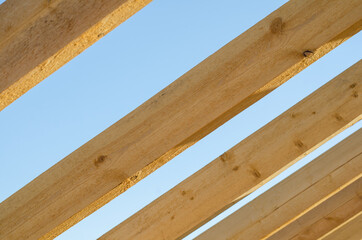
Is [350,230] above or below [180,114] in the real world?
below

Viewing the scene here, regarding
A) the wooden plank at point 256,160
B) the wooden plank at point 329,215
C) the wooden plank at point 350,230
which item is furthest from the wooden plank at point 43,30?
the wooden plank at point 350,230

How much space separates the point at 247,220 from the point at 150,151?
1.66 m

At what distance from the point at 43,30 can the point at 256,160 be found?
7.01ft

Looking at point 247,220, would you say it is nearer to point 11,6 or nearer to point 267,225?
point 267,225

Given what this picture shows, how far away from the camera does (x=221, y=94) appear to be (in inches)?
110

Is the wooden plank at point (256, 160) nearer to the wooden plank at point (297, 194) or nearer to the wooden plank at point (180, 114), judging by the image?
the wooden plank at point (297, 194)

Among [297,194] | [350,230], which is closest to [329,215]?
[350,230]

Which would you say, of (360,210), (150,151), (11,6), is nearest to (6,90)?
(11,6)

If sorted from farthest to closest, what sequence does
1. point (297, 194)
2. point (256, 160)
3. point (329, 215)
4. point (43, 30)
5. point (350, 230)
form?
point (350, 230)
point (329, 215)
point (297, 194)
point (256, 160)
point (43, 30)

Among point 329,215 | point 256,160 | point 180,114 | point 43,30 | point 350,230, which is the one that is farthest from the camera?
point 350,230

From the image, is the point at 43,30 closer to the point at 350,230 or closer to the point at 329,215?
the point at 329,215

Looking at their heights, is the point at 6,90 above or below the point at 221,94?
below

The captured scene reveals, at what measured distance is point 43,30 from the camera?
1.88 meters

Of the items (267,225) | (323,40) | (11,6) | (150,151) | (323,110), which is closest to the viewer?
(11,6)
